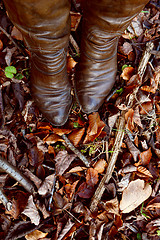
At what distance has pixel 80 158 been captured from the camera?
1476 mm

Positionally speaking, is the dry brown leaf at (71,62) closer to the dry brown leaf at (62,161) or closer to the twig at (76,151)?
the twig at (76,151)

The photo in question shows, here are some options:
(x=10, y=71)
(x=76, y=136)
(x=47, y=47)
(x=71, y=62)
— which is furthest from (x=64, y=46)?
(x=76, y=136)

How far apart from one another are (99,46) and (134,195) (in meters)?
1.04

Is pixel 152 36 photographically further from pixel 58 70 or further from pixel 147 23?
pixel 58 70

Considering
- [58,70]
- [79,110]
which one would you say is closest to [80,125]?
[79,110]

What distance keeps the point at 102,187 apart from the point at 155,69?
0.98 meters

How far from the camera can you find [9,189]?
1395 mm

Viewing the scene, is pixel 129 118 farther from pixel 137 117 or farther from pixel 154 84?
pixel 154 84

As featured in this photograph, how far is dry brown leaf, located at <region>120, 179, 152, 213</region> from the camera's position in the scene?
4.84ft

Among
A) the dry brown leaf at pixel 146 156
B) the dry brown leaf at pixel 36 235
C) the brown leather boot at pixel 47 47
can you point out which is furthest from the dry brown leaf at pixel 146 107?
the dry brown leaf at pixel 36 235

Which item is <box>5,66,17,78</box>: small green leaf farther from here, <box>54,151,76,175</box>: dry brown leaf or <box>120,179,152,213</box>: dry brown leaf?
<box>120,179,152,213</box>: dry brown leaf

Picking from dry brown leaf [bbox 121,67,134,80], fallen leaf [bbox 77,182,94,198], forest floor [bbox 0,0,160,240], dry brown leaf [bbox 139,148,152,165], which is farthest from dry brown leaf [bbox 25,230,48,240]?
dry brown leaf [bbox 121,67,134,80]

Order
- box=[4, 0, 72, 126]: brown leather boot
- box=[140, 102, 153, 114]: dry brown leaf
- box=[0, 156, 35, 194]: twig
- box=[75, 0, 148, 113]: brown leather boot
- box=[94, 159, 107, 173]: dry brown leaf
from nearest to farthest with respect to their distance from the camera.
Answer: box=[4, 0, 72, 126]: brown leather boot → box=[75, 0, 148, 113]: brown leather boot → box=[0, 156, 35, 194]: twig → box=[94, 159, 107, 173]: dry brown leaf → box=[140, 102, 153, 114]: dry brown leaf

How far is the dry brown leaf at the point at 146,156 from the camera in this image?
5.11 feet
